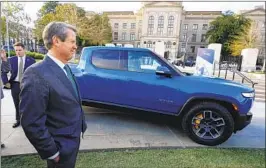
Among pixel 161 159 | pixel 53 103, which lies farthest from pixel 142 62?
pixel 53 103

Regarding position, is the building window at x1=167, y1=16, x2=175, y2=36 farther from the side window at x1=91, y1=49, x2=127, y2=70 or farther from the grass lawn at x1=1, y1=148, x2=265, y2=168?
the grass lawn at x1=1, y1=148, x2=265, y2=168

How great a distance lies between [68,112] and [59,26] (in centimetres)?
60

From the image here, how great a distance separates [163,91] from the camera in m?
3.93

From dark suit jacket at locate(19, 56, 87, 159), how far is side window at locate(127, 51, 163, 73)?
2.58 meters

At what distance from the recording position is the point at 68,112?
1521mm

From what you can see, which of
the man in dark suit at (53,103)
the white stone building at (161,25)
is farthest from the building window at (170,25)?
the man in dark suit at (53,103)

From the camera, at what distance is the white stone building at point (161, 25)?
375 cm

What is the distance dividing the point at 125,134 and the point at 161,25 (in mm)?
2158

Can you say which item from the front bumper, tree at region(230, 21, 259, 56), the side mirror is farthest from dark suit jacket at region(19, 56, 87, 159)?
tree at region(230, 21, 259, 56)

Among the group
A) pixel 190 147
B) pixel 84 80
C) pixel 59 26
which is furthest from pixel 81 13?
pixel 190 147

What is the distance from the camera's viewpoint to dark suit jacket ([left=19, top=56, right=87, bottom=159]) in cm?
134

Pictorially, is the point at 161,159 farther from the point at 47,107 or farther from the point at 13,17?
the point at 13,17

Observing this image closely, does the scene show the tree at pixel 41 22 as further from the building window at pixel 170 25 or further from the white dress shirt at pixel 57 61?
the building window at pixel 170 25

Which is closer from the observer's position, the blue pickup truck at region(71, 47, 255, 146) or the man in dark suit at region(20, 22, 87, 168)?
the man in dark suit at region(20, 22, 87, 168)
